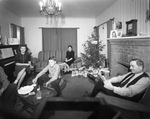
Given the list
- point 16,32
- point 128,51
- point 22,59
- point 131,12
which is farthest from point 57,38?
point 128,51

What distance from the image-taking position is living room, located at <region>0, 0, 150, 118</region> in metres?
2.79

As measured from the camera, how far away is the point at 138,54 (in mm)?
2715

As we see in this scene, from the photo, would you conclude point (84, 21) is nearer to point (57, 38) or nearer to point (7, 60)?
point (57, 38)

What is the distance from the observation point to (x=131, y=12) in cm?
323

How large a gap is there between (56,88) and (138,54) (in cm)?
172

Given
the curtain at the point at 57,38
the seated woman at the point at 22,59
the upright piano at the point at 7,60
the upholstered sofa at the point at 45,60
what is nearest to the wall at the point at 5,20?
the upright piano at the point at 7,60

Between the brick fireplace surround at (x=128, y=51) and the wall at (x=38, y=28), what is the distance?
294 centimetres

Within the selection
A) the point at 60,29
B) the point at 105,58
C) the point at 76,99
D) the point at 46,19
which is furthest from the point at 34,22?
the point at 76,99

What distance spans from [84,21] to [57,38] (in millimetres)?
1543

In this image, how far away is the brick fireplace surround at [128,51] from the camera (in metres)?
2.43

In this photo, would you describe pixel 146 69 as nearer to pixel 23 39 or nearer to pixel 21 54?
pixel 21 54

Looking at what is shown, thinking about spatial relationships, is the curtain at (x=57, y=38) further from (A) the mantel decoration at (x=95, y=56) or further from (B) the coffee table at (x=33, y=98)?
(B) the coffee table at (x=33, y=98)

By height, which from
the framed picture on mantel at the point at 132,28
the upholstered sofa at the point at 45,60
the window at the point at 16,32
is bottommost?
the upholstered sofa at the point at 45,60

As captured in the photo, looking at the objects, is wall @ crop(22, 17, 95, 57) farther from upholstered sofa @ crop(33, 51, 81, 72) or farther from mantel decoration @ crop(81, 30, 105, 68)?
mantel decoration @ crop(81, 30, 105, 68)
